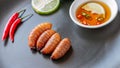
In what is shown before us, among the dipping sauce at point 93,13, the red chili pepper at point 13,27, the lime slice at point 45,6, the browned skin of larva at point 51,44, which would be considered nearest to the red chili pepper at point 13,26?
the red chili pepper at point 13,27

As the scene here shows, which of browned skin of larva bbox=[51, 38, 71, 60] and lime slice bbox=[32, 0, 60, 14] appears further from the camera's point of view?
lime slice bbox=[32, 0, 60, 14]

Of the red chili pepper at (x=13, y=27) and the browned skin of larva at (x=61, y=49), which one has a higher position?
the red chili pepper at (x=13, y=27)

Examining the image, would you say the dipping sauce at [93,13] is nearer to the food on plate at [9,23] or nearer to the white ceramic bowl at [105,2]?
the white ceramic bowl at [105,2]

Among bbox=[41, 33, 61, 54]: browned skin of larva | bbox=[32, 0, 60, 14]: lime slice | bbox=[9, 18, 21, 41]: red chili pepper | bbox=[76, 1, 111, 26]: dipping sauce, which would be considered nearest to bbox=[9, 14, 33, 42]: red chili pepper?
bbox=[9, 18, 21, 41]: red chili pepper

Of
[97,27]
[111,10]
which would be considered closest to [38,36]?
[97,27]

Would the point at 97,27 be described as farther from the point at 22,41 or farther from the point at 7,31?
the point at 7,31

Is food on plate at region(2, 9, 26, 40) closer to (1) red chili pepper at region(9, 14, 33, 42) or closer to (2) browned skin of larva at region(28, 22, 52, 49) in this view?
(1) red chili pepper at region(9, 14, 33, 42)

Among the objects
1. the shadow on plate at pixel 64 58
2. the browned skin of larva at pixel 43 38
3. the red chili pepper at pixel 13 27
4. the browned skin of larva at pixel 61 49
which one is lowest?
the shadow on plate at pixel 64 58
